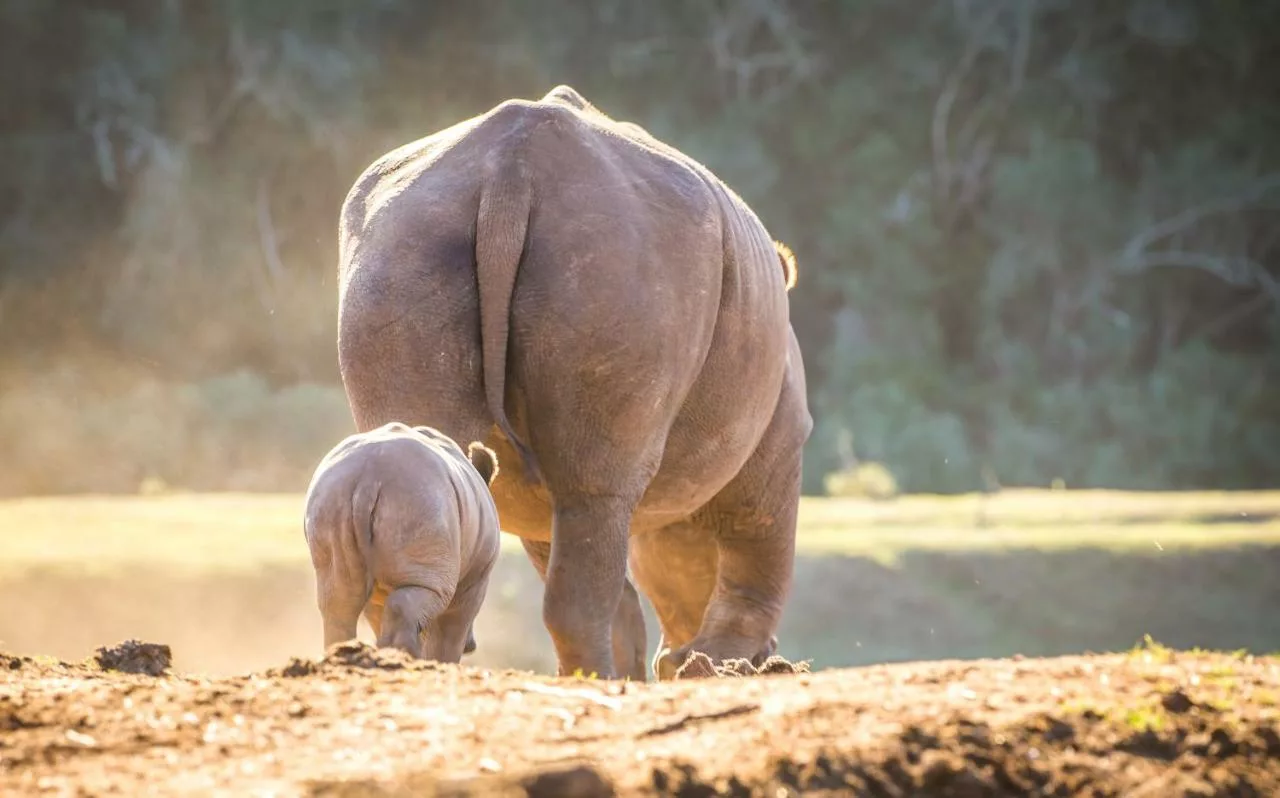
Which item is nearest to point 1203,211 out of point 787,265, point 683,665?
point 787,265

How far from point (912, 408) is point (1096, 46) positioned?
337 inches

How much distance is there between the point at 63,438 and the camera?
66.4ft

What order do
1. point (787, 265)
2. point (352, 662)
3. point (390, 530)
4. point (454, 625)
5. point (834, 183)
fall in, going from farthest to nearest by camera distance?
point (834, 183)
point (787, 265)
point (454, 625)
point (390, 530)
point (352, 662)

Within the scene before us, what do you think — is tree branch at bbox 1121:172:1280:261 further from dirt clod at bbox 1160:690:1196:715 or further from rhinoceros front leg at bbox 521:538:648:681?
dirt clod at bbox 1160:690:1196:715

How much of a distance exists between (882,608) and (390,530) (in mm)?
7475

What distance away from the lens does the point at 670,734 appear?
3863 millimetres

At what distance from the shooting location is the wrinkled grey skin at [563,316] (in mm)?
6227

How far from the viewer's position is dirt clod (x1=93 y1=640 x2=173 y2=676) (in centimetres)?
603

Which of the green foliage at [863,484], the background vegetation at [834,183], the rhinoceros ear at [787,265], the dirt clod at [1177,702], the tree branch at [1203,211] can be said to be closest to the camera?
the dirt clod at [1177,702]

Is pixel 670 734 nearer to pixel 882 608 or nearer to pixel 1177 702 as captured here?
pixel 1177 702

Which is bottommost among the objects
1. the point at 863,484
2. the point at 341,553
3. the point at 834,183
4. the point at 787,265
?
the point at 341,553

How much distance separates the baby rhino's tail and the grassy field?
5.42m

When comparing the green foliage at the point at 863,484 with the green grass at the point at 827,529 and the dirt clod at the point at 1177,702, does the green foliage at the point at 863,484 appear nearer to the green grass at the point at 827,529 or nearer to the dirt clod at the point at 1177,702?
the green grass at the point at 827,529

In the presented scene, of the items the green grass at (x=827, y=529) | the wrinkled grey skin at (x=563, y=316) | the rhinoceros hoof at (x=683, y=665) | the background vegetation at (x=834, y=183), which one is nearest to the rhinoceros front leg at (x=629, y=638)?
the rhinoceros hoof at (x=683, y=665)
